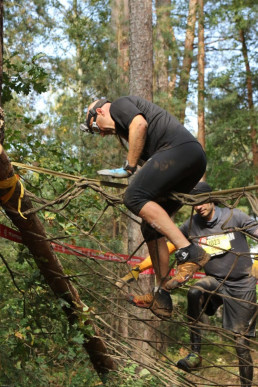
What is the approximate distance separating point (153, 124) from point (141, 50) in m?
4.41

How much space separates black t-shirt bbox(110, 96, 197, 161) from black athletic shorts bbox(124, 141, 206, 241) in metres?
0.06

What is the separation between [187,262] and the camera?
3373mm

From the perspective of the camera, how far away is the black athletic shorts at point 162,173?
3270 millimetres

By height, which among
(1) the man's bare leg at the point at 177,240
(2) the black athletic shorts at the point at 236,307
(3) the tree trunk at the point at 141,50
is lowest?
(2) the black athletic shorts at the point at 236,307

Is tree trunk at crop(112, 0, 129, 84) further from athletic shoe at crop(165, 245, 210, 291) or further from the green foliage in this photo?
athletic shoe at crop(165, 245, 210, 291)

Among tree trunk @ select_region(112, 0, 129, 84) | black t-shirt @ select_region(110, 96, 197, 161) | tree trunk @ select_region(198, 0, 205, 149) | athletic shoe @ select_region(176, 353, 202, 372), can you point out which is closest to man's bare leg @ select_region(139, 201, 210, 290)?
black t-shirt @ select_region(110, 96, 197, 161)

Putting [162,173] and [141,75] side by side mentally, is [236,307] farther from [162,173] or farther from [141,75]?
[141,75]

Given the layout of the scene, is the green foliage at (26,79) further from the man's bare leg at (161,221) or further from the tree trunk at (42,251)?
the man's bare leg at (161,221)

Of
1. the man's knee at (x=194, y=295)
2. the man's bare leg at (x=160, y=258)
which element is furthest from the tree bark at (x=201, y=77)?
the man's bare leg at (x=160, y=258)

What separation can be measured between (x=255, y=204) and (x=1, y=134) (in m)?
1.48

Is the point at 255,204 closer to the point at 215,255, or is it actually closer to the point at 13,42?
the point at 215,255

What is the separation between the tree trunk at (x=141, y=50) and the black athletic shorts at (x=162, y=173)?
4.02 metres

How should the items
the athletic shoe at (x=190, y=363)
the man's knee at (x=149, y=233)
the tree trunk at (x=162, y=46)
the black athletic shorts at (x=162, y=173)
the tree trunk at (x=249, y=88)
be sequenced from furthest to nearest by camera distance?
the tree trunk at (x=249, y=88) → the tree trunk at (x=162, y=46) → the athletic shoe at (x=190, y=363) → the man's knee at (x=149, y=233) → the black athletic shorts at (x=162, y=173)

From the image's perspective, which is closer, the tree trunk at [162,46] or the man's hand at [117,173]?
the man's hand at [117,173]
